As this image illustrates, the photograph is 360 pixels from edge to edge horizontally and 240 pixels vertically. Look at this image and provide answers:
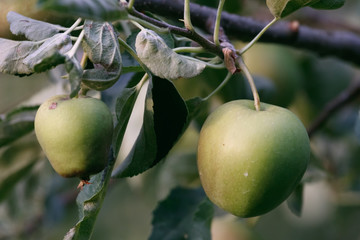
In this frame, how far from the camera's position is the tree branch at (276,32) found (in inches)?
35.9

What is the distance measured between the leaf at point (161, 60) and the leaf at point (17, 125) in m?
0.36

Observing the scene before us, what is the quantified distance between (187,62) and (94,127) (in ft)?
0.46

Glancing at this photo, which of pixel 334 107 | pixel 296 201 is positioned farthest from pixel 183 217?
pixel 334 107

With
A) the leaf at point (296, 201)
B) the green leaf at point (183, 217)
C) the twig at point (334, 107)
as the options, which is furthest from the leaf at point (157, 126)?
the twig at point (334, 107)

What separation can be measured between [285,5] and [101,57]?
26cm

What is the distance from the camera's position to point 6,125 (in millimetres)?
938

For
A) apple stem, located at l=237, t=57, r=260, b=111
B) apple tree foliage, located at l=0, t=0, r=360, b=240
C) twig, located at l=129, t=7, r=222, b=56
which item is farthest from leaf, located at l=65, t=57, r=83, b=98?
apple stem, located at l=237, t=57, r=260, b=111

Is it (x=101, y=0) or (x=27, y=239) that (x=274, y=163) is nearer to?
(x=101, y=0)

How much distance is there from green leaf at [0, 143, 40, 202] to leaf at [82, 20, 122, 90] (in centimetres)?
55

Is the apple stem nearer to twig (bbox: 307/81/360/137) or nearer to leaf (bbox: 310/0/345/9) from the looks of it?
leaf (bbox: 310/0/345/9)

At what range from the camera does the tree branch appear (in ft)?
2.99

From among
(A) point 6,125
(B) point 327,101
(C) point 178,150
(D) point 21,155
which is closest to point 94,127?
(A) point 6,125

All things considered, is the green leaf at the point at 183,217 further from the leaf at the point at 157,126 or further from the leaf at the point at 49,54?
the leaf at the point at 49,54

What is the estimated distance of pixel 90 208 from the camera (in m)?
0.70
